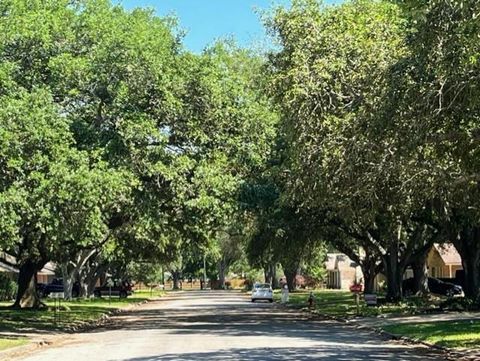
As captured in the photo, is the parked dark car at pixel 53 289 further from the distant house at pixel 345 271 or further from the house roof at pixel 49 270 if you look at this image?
the distant house at pixel 345 271

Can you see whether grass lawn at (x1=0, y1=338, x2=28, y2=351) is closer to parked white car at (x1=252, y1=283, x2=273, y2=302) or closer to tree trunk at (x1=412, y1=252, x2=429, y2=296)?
tree trunk at (x1=412, y1=252, x2=429, y2=296)

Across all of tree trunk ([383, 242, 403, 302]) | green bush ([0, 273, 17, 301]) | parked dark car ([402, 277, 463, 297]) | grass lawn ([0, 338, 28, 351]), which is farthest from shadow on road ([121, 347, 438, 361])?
green bush ([0, 273, 17, 301])

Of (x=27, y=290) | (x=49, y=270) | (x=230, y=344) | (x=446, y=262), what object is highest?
(x=49, y=270)

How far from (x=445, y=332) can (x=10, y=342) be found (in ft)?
40.5

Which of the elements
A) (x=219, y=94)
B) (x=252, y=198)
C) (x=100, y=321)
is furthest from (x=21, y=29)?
(x=100, y=321)

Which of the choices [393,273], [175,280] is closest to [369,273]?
[393,273]

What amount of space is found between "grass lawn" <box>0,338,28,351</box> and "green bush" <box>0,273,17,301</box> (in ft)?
120

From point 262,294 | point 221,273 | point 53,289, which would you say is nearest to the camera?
point 262,294

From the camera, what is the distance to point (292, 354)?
17.7 m

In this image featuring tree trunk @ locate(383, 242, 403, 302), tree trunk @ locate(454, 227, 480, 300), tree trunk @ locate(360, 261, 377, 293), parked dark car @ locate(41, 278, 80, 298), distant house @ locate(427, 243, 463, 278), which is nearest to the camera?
tree trunk @ locate(454, 227, 480, 300)

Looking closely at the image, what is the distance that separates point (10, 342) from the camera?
22.4 meters

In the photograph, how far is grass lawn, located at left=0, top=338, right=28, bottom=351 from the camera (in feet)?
69.4

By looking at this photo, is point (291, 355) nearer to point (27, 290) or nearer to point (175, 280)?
point (27, 290)

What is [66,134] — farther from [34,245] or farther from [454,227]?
[454,227]
